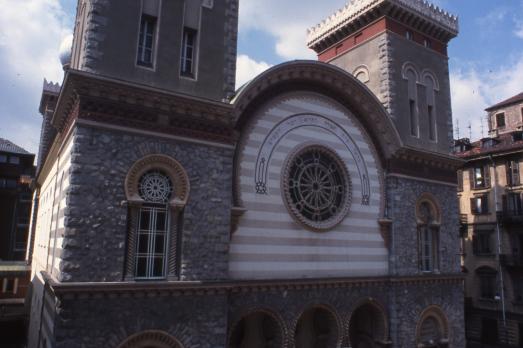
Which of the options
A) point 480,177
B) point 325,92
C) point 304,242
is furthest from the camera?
point 480,177

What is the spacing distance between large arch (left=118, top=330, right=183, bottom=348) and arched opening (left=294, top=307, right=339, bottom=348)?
632 cm

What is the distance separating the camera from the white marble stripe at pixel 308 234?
48.8ft

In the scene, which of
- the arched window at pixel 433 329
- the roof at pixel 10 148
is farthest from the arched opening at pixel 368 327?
the roof at pixel 10 148

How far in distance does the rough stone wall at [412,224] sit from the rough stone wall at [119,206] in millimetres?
8407

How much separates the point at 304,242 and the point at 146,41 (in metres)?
8.87

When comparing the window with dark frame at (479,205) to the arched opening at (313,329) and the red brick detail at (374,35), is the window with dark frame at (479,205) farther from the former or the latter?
the arched opening at (313,329)

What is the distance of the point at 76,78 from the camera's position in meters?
11.6

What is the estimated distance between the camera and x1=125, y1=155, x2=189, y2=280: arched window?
12148mm

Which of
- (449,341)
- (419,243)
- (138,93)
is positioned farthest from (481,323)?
(138,93)

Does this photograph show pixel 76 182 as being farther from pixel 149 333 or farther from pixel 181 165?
pixel 149 333

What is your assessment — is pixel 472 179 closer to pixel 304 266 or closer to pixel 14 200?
pixel 304 266

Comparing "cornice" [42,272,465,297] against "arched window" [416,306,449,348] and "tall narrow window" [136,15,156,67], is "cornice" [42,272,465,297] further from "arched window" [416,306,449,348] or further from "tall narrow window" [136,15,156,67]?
"tall narrow window" [136,15,156,67]

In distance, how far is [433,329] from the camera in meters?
19.5

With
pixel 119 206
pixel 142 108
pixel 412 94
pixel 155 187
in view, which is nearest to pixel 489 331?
pixel 412 94
